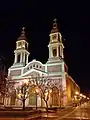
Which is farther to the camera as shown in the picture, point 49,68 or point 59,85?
point 49,68

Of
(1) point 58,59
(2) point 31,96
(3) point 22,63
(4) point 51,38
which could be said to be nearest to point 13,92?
(2) point 31,96

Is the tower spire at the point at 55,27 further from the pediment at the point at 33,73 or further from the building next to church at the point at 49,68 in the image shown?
the pediment at the point at 33,73

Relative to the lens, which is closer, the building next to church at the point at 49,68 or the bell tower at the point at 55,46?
the building next to church at the point at 49,68

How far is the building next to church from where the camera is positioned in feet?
195

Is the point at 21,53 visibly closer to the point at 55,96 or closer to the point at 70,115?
the point at 55,96

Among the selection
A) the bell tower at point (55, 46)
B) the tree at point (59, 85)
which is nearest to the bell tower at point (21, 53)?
the bell tower at point (55, 46)

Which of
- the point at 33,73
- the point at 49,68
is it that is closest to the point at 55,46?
the point at 49,68

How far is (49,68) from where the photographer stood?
6288 cm

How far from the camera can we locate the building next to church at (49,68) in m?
59.5

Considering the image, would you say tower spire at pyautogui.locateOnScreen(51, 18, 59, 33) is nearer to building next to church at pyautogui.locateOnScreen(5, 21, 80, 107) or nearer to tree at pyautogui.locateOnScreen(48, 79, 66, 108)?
building next to church at pyautogui.locateOnScreen(5, 21, 80, 107)

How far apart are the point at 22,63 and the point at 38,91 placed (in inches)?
616

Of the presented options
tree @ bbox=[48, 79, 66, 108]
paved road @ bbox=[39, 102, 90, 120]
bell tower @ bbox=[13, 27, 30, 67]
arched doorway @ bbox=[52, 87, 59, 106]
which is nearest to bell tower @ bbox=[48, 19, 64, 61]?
tree @ bbox=[48, 79, 66, 108]

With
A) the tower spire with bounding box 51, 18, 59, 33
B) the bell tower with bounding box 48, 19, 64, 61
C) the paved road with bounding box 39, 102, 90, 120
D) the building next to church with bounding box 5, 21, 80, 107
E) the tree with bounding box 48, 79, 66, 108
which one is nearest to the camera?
the paved road with bounding box 39, 102, 90, 120

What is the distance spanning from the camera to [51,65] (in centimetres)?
6300
